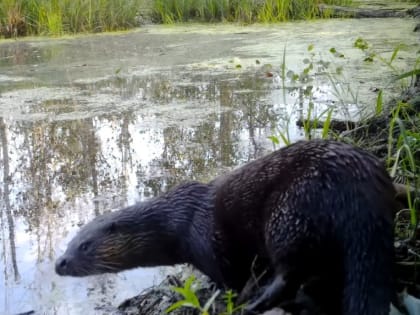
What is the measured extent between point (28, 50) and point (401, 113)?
582 centimetres

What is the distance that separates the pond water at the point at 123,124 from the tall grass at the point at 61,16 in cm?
175

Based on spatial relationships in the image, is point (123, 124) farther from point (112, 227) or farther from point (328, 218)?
point (328, 218)

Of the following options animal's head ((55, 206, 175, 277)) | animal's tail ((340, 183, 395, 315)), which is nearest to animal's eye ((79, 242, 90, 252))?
animal's head ((55, 206, 175, 277))

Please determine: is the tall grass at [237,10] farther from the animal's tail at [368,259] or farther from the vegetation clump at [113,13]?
the animal's tail at [368,259]

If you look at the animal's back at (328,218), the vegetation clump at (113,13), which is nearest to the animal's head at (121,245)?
the animal's back at (328,218)

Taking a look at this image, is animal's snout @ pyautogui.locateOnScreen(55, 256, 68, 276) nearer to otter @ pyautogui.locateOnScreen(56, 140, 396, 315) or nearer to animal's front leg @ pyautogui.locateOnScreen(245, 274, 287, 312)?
otter @ pyautogui.locateOnScreen(56, 140, 396, 315)

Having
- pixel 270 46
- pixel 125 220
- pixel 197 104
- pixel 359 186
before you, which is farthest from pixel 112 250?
pixel 270 46

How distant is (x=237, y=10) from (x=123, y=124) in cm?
611

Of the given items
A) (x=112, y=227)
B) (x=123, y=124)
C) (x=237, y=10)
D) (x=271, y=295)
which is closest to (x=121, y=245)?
(x=112, y=227)

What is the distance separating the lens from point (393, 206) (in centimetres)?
158

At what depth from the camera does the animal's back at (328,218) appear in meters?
1.49

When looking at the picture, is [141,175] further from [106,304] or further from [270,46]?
[270,46]

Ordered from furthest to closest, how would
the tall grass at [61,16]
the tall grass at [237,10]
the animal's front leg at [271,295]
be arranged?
1. the tall grass at [237,10]
2. the tall grass at [61,16]
3. the animal's front leg at [271,295]

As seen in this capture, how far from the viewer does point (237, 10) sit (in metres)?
9.81
